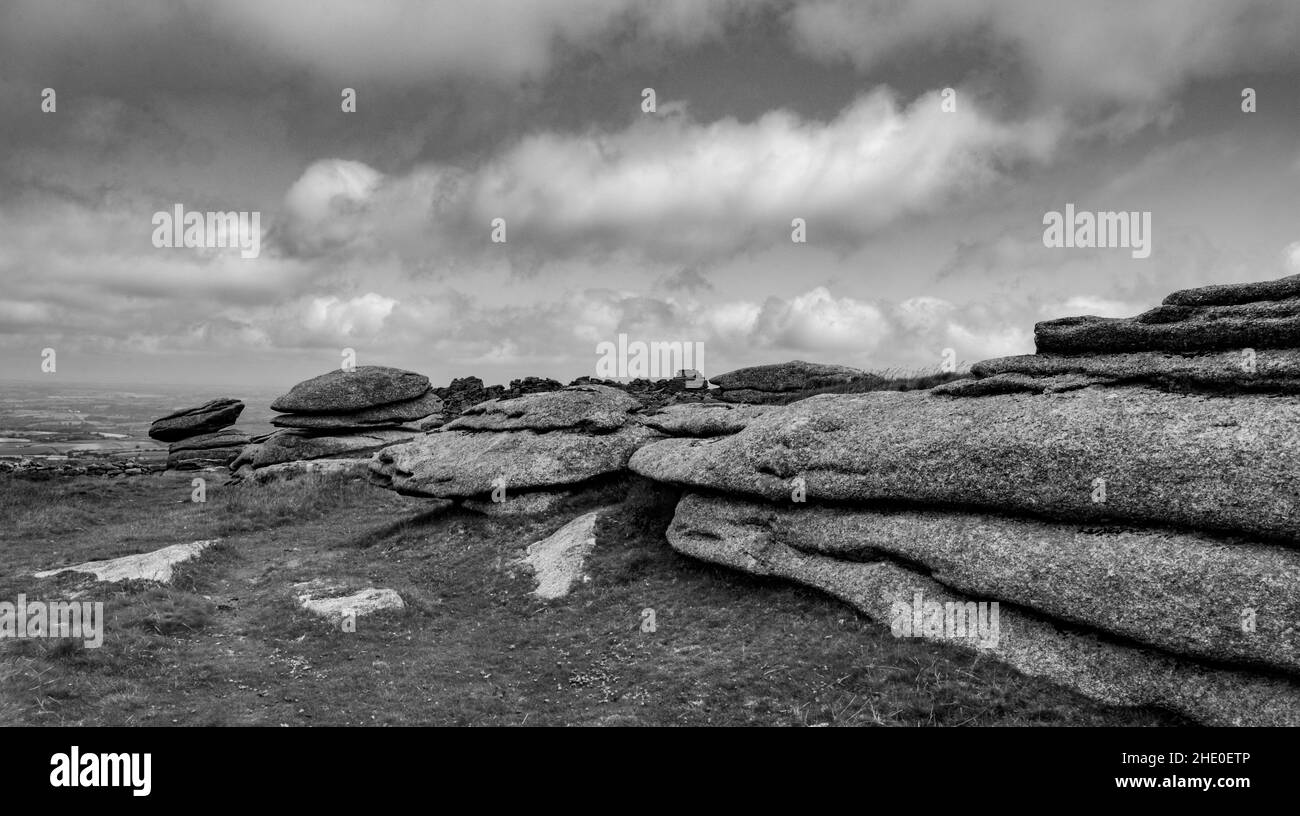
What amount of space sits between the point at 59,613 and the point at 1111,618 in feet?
78.2

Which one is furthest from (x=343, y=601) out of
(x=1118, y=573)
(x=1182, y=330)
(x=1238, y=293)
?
(x=1238, y=293)

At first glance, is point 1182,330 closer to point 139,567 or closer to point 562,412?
point 562,412

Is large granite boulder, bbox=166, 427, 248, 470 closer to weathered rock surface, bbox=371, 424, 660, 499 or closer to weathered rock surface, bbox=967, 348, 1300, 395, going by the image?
weathered rock surface, bbox=371, 424, 660, 499

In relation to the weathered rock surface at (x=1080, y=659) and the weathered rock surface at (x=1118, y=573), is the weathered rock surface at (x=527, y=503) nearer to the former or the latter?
the weathered rock surface at (x=1080, y=659)

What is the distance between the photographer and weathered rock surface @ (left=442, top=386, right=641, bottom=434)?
99.0ft

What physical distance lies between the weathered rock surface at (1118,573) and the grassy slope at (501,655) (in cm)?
150

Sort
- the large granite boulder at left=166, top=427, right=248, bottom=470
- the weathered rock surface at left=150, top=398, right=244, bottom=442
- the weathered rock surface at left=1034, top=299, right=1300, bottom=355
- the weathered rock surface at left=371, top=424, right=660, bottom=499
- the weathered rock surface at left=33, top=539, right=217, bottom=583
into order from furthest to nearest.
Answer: the weathered rock surface at left=150, top=398, right=244, bottom=442
the large granite boulder at left=166, top=427, right=248, bottom=470
the weathered rock surface at left=371, top=424, right=660, bottom=499
the weathered rock surface at left=33, top=539, right=217, bottom=583
the weathered rock surface at left=1034, top=299, right=1300, bottom=355

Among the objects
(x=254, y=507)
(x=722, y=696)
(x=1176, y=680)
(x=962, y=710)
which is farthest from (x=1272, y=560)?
(x=254, y=507)

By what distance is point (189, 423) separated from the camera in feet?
233

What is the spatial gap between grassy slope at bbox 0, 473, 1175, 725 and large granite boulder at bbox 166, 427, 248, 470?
39.0 meters

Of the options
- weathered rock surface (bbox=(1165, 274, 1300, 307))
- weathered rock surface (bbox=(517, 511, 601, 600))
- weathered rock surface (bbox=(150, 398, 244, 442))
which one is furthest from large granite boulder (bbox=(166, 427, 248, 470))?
weathered rock surface (bbox=(1165, 274, 1300, 307))

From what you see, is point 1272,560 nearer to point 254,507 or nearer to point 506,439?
point 506,439

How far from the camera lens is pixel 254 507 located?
3638cm

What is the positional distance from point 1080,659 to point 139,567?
26.3m
